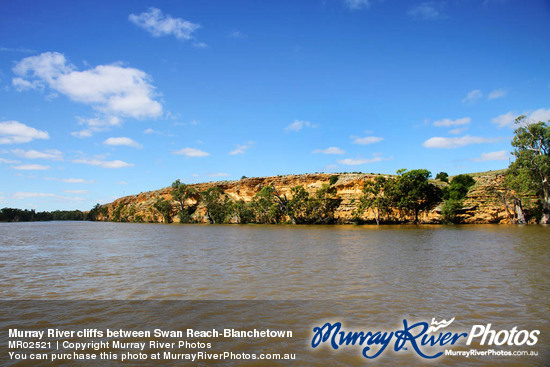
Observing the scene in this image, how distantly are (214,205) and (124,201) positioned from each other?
63.2 m

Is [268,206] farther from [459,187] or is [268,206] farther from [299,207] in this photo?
[459,187]

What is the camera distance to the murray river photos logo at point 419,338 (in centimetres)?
487

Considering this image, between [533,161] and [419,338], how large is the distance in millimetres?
51548

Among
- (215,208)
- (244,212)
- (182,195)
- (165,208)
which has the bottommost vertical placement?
(244,212)

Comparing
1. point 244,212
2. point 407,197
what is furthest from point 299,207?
point 407,197

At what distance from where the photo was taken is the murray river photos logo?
487 centimetres

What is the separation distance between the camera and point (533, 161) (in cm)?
4359

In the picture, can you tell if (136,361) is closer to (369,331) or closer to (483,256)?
(369,331)

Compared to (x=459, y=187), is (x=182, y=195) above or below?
above

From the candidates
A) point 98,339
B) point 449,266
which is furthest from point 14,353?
point 449,266

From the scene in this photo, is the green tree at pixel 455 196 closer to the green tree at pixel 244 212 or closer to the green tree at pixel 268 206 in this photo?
the green tree at pixel 268 206

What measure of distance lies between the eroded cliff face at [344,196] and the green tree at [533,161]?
5345mm

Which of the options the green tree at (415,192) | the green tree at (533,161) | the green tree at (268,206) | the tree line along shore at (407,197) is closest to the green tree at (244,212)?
the tree line along shore at (407,197)

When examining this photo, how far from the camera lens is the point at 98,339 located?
513 centimetres
